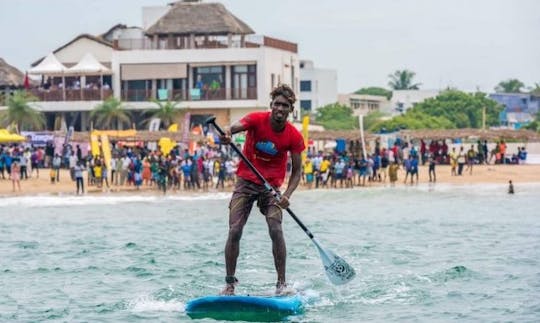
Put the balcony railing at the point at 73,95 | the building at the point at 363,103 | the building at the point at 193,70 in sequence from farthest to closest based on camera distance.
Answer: the building at the point at 363,103
the balcony railing at the point at 73,95
the building at the point at 193,70

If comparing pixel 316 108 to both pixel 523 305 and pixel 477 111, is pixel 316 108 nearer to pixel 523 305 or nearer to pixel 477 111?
pixel 477 111

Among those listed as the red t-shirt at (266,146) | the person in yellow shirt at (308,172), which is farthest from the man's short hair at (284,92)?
the person in yellow shirt at (308,172)

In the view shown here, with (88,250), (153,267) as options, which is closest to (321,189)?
(88,250)

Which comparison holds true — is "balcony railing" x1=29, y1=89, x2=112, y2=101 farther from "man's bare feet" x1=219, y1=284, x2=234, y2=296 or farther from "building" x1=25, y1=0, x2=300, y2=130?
"man's bare feet" x1=219, y1=284, x2=234, y2=296

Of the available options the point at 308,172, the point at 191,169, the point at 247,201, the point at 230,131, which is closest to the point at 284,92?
the point at 230,131

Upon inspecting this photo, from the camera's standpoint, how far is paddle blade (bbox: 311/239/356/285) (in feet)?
52.3

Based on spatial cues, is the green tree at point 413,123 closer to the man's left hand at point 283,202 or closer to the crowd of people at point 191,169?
the crowd of people at point 191,169

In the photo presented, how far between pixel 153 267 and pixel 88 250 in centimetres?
402

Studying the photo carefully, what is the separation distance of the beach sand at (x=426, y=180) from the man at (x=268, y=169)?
113 ft

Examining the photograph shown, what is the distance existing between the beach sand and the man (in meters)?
34.3

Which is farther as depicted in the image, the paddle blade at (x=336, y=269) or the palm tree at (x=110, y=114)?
the palm tree at (x=110, y=114)

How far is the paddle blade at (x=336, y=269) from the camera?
1594 centimetres

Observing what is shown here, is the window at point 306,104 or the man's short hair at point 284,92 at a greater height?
the window at point 306,104

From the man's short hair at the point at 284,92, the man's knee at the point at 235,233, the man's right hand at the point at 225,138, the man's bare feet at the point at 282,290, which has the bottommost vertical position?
the man's bare feet at the point at 282,290
